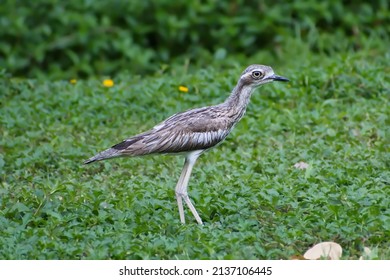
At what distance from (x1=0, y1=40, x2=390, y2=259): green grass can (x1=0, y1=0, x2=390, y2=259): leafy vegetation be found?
2 cm

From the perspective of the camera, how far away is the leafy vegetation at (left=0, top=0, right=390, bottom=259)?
22.2 ft

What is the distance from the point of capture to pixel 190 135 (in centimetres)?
742

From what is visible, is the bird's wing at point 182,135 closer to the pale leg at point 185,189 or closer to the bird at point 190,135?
the bird at point 190,135

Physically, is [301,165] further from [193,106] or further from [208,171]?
[193,106]

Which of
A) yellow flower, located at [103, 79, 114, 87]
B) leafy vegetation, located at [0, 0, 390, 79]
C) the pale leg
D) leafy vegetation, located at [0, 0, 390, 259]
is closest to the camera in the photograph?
leafy vegetation, located at [0, 0, 390, 259]

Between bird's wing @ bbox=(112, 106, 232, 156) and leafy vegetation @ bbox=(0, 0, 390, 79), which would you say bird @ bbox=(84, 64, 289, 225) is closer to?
bird's wing @ bbox=(112, 106, 232, 156)

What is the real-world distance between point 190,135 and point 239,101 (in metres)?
0.62

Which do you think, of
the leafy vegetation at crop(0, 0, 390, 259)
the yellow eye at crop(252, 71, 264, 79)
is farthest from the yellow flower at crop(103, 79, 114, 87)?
the yellow eye at crop(252, 71, 264, 79)

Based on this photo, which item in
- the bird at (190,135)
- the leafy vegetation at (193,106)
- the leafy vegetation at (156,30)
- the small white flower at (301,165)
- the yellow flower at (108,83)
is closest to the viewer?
the leafy vegetation at (193,106)

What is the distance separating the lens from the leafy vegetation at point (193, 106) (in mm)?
6781

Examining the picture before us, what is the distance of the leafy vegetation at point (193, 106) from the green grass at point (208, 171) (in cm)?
2

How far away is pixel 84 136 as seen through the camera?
9.52 meters

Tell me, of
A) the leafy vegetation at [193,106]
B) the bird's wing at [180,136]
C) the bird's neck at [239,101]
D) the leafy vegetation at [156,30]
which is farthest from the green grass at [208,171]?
the leafy vegetation at [156,30]
